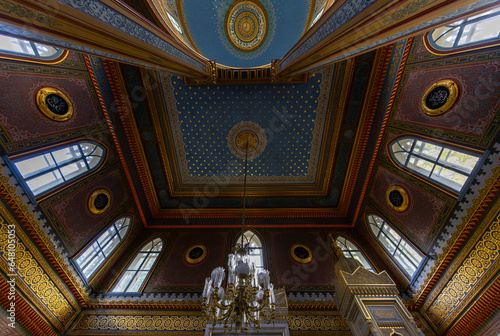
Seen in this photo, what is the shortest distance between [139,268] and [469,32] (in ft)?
31.7

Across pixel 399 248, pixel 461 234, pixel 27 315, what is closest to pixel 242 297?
pixel 27 315

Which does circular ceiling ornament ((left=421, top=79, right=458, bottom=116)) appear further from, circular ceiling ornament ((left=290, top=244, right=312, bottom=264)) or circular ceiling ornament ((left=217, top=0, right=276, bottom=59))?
circular ceiling ornament ((left=217, top=0, right=276, bottom=59))

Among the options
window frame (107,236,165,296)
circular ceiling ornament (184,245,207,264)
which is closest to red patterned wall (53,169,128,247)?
window frame (107,236,165,296)

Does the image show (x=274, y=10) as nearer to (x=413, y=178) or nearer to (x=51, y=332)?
(x=413, y=178)

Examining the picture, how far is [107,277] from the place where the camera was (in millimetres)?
5371

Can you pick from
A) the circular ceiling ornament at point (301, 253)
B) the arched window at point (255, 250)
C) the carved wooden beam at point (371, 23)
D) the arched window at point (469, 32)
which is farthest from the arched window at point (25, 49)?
the circular ceiling ornament at point (301, 253)

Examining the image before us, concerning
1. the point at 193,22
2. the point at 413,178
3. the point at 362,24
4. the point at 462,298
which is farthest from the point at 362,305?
the point at 193,22

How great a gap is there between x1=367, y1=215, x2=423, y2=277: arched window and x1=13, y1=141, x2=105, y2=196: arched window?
8.86 m

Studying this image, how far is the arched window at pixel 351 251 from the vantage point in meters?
5.98

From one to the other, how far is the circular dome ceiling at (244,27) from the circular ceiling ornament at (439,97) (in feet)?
16.4

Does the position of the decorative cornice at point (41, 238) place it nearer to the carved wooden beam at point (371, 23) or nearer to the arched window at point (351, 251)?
the carved wooden beam at point (371, 23)

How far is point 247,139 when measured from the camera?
6.56 metres

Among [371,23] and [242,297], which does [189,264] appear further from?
[371,23]

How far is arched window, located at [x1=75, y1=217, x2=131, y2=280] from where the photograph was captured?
492 centimetres
